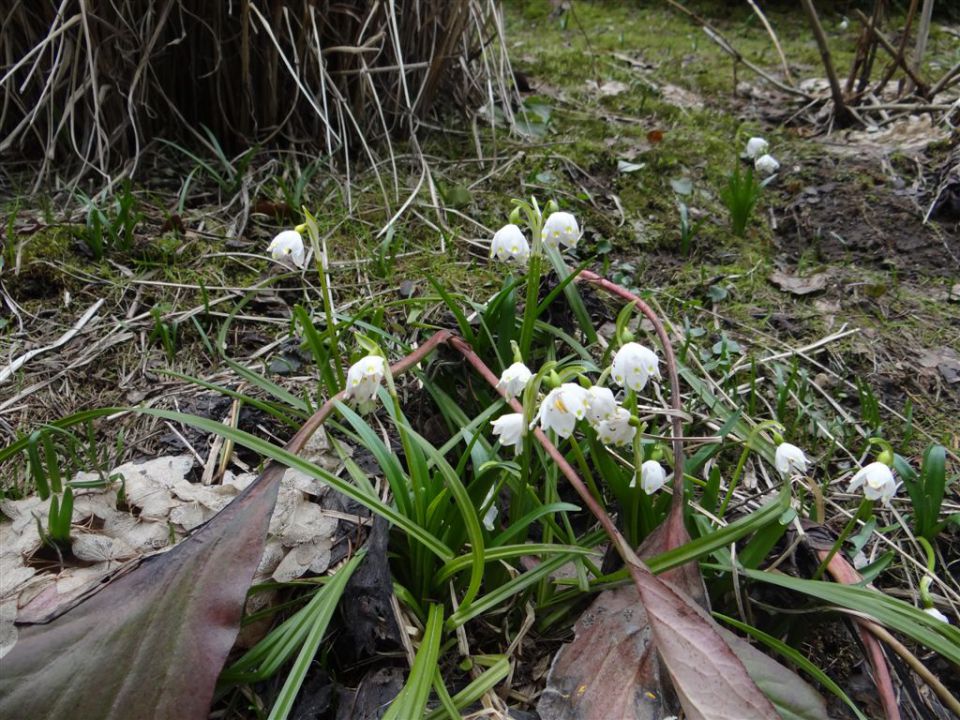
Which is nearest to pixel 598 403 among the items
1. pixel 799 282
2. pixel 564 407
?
pixel 564 407

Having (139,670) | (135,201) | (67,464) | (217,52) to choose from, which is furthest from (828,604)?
(217,52)

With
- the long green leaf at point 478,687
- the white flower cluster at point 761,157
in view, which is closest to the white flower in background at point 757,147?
the white flower cluster at point 761,157

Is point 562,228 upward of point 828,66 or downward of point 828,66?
upward

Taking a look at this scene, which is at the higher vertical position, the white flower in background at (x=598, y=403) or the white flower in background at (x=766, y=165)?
the white flower in background at (x=598, y=403)

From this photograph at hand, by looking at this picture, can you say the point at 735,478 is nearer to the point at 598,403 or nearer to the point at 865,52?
the point at 598,403

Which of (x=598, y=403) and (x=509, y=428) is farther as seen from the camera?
(x=509, y=428)

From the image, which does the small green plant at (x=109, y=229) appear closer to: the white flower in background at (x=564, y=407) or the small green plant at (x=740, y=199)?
the white flower in background at (x=564, y=407)
